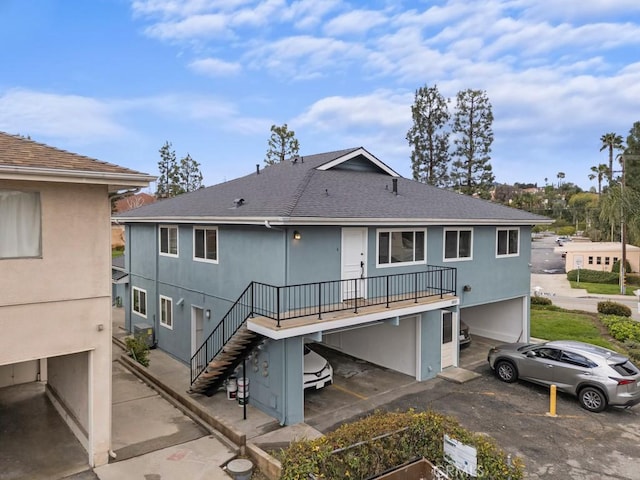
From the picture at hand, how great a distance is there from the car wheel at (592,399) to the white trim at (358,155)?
33.8 feet

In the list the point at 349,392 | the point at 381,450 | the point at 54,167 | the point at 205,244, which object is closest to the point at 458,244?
the point at 349,392

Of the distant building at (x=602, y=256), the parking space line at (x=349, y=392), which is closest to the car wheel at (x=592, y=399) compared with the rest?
the parking space line at (x=349, y=392)

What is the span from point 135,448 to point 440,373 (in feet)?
31.9

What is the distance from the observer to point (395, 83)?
26.4 metres

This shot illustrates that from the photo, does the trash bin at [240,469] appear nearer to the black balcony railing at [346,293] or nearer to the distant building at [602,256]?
the black balcony railing at [346,293]

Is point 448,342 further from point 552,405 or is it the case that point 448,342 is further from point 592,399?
point 592,399

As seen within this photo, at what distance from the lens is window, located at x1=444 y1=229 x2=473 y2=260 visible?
1495 centimetres

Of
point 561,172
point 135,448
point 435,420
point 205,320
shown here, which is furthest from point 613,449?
point 561,172

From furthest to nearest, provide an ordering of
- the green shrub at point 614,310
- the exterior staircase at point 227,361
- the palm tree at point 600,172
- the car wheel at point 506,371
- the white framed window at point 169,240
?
the palm tree at point 600,172, the green shrub at point 614,310, the white framed window at point 169,240, the car wheel at point 506,371, the exterior staircase at point 227,361

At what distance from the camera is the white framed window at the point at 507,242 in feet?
54.8

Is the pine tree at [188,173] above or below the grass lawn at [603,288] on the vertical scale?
above

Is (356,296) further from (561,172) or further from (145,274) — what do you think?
(561,172)

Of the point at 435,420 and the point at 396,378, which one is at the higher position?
the point at 435,420

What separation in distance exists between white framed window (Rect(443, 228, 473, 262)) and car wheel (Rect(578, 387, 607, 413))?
5479 mm
